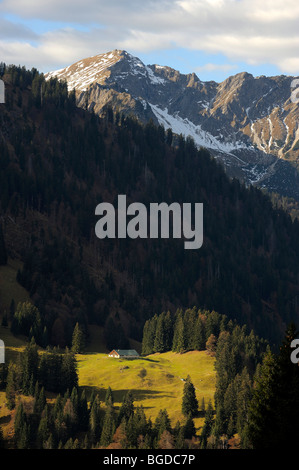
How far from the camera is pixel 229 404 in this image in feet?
414

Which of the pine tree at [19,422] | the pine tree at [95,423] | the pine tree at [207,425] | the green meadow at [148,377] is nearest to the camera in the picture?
the pine tree at [19,422]

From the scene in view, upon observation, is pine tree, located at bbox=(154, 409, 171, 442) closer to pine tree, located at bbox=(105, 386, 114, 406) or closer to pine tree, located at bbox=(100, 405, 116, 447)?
pine tree, located at bbox=(100, 405, 116, 447)

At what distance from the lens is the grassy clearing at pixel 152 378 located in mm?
138750

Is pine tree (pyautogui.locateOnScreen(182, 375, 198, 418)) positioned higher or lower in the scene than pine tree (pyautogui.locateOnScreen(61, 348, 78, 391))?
lower

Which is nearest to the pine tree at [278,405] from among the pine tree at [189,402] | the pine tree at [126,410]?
the pine tree at [126,410]

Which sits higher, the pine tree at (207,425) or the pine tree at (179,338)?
the pine tree at (179,338)

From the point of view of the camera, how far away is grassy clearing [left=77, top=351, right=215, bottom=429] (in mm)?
138750

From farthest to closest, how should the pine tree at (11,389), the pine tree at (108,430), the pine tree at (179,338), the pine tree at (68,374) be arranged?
the pine tree at (179,338)
the pine tree at (68,374)
the pine tree at (11,389)
the pine tree at (108,430)

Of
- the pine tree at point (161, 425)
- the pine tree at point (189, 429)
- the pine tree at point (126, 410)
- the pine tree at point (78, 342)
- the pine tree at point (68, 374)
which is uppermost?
the pine tree at point (78, 342)

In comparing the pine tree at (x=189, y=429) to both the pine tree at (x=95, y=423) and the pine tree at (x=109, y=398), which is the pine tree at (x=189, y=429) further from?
the pine tree at (x=109, y=398)

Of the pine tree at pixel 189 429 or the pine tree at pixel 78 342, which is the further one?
the pine tree at pixel 78 342

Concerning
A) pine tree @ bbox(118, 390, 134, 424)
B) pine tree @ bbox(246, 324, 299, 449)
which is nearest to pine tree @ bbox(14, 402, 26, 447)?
pine tree @ bbox(118, 390, 134, 424)

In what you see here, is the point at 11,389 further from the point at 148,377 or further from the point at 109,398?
the point at 148,377
